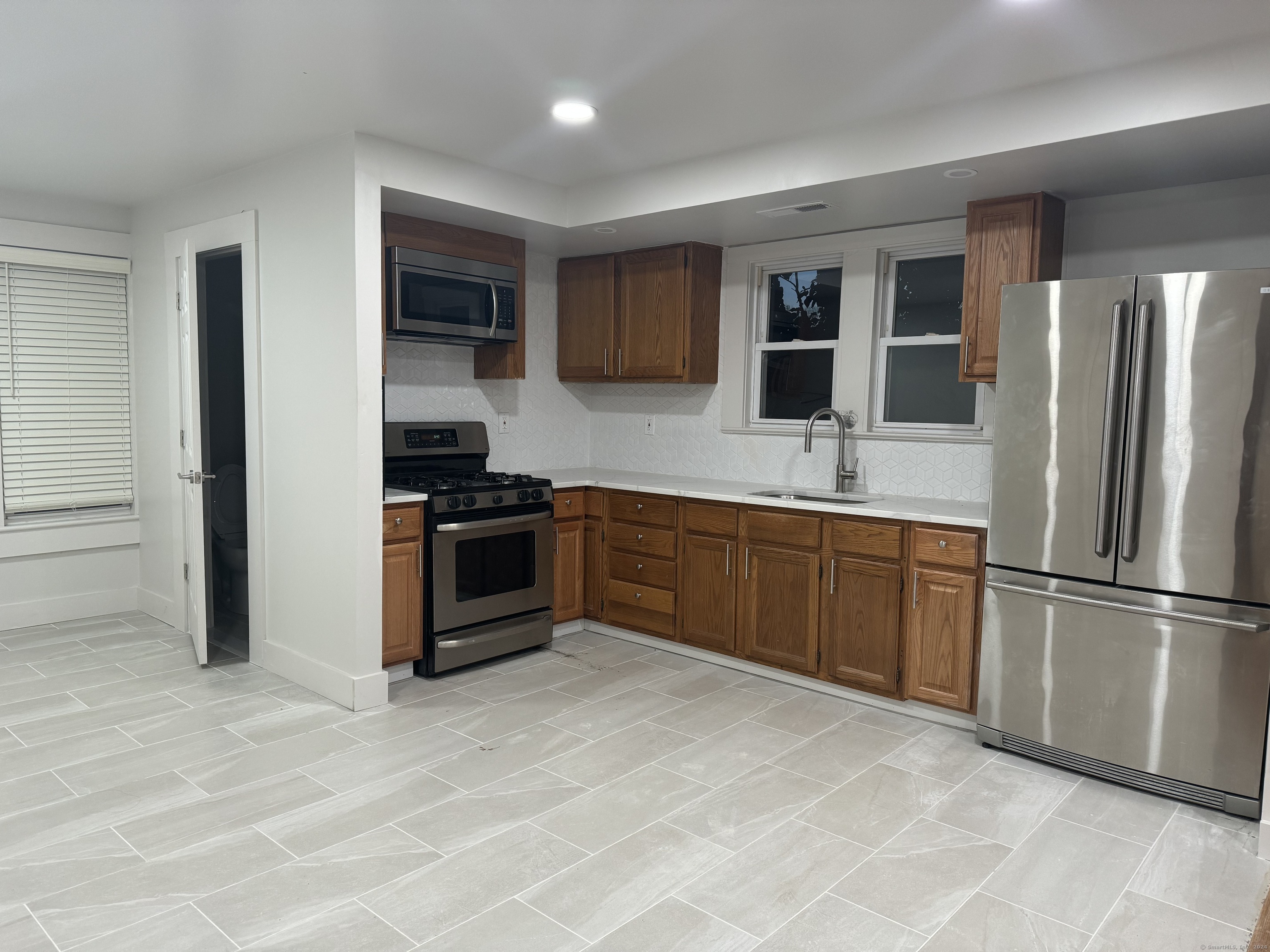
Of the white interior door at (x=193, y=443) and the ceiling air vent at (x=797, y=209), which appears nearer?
the ceiling air vent at (x=797, y=209)

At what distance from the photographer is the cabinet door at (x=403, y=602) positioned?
150 inches

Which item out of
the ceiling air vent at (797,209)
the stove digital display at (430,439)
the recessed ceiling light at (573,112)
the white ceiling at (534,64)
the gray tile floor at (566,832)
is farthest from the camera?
the stove digital display at (430,439)

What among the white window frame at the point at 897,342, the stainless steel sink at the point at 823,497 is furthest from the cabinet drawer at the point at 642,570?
the white window frame at the point at 897,342

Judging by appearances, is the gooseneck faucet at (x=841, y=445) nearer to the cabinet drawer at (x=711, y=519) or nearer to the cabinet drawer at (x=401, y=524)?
the cabinet drawer at (x=711, y=519)

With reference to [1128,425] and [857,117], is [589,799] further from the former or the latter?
[857,117]

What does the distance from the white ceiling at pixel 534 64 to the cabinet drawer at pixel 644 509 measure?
5.57 ft

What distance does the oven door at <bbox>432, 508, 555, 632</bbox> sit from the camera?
3.98 metres

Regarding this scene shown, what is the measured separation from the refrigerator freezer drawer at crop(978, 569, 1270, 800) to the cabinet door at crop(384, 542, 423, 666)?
244cm

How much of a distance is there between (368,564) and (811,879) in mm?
2187

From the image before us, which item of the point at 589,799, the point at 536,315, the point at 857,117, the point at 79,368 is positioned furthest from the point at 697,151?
the point at 79,368

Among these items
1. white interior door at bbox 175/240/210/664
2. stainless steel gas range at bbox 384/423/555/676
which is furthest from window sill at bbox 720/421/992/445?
white interior door at bbox 175/240/210/664

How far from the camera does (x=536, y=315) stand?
204 inches

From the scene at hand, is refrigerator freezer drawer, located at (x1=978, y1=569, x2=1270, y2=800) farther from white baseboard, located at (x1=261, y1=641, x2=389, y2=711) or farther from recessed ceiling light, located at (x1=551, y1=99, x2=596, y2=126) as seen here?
white baseboard, located at (x1=261, y1=641, x2=389, y2=711)

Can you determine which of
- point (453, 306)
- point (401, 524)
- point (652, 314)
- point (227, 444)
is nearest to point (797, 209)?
point (652, 314)
